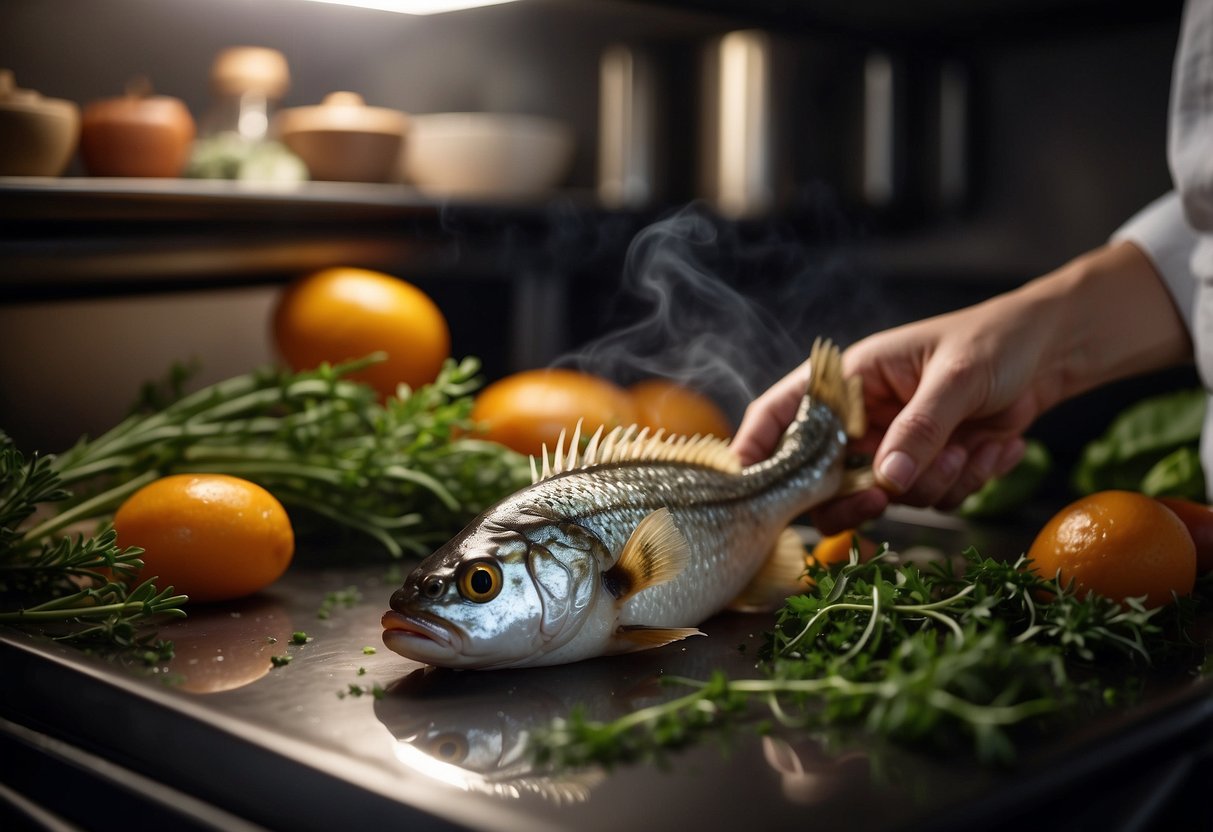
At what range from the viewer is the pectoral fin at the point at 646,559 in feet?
3.02

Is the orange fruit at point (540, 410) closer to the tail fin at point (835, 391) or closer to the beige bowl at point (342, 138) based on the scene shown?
the tail fin at point (835, 391)

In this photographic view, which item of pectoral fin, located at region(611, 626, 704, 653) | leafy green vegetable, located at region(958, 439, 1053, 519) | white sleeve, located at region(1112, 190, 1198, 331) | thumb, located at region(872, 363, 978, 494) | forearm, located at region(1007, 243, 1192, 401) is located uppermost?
white sleeve, located at region(1112, 190, 1198, 331)

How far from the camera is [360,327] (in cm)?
167

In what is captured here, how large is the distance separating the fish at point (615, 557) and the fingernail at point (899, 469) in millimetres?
54

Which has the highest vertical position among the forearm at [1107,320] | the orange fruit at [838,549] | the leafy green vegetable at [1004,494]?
the forearm at [1107,320]

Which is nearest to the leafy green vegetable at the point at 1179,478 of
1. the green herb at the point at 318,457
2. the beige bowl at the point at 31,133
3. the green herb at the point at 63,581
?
the green herb at the point at 318,457

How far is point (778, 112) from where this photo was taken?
7.41 feet

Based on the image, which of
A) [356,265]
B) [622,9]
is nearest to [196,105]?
[356,265]

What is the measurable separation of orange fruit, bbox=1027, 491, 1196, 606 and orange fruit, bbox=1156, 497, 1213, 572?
119 millimetres

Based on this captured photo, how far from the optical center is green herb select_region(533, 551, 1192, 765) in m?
0.70

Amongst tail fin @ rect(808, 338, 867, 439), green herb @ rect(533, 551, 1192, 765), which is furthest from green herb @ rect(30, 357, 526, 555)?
green herb @ rect(533, 551, 1192, 765)

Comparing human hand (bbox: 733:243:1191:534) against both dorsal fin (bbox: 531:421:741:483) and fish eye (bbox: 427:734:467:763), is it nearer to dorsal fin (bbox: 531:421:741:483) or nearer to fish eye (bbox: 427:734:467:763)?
dorsal fin (bbox: 531:421:741:483)

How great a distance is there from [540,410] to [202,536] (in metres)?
0.59

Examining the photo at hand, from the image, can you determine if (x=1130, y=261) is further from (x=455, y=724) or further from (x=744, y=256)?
(x=455, y=724)
